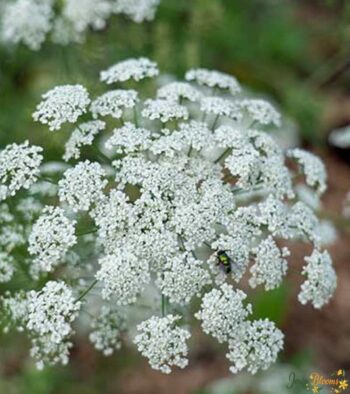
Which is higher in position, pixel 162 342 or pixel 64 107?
pixel 64 107

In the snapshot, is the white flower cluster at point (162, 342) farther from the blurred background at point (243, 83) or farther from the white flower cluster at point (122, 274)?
the blurred background at point (243, 83)

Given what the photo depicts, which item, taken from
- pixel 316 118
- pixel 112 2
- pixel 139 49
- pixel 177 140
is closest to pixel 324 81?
pixel 316 118

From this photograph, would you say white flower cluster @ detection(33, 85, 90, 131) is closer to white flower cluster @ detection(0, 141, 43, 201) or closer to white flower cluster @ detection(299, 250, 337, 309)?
white flower cluster @ detection(0, 141, 43, 201)

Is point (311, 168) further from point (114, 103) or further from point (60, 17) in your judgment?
point (60, 17)

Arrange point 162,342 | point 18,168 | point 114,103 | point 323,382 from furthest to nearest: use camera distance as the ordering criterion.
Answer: point 114,103, point 323,382, point 18,168, point 162,342

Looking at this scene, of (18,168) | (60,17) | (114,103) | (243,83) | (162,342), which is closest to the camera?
(162,342)

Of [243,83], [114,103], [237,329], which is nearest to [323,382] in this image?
[237,329]

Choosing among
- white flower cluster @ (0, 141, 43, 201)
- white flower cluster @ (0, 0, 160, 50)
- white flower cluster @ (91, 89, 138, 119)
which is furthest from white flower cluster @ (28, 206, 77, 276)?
white flower cluster @ (0, 0, 160, 50)
